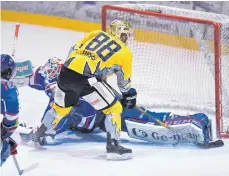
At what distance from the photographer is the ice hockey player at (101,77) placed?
12.1 feet

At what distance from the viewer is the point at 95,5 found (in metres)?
6.82

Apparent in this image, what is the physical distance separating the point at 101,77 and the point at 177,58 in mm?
1262

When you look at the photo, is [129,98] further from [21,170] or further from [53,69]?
[21,170]

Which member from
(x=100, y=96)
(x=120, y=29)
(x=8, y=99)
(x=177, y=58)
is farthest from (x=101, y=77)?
(x=177, y=58)

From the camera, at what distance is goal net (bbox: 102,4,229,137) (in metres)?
4.31

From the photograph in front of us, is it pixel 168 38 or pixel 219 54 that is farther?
pixel 168 38

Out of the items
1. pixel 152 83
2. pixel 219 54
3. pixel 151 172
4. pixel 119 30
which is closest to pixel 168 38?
pixel 152 83

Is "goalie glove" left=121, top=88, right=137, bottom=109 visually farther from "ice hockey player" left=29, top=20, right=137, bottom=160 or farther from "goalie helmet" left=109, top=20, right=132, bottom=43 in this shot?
"goalie helmet" left=109, top=20, right=132, bottom=43

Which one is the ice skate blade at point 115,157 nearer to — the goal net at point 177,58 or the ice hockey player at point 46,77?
the ice hockey player at point 46,77

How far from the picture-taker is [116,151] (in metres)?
3.77

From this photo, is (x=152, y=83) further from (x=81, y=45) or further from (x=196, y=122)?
(x=81, y=45)

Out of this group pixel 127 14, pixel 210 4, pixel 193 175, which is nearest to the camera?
pixel 193 175

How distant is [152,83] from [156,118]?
70cm

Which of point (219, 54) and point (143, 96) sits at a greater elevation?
point (219, 54)
